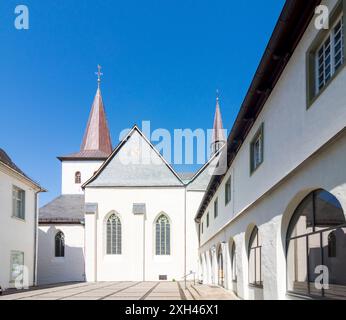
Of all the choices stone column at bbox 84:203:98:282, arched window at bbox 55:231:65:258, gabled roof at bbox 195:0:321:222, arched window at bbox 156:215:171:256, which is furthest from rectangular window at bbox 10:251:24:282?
gabled roof at bbox 195:0:321:222

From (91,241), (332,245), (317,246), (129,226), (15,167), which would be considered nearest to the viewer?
(332,245)

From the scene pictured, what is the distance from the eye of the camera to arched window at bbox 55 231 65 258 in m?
38.6

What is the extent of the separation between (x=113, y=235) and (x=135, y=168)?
6533 mm

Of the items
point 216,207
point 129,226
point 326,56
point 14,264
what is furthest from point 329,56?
point 129,226

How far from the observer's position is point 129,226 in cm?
3706

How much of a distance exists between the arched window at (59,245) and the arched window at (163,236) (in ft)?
29.5

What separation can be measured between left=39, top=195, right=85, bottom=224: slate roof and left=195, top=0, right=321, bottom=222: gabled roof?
2823cm

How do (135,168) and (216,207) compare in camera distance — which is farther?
(135,168)

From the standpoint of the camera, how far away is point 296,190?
8156 millimetres

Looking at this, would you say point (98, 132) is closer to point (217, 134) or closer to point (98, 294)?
point (217, 134)

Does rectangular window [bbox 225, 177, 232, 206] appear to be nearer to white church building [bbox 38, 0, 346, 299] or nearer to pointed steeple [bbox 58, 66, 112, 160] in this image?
white church building [bbox 38, 0, 346, 299]

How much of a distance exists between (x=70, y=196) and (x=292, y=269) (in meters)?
41.1

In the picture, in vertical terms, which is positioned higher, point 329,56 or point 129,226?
point 329,56
